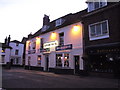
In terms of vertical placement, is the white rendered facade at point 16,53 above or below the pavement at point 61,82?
above

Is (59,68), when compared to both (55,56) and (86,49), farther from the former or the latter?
(86,49)

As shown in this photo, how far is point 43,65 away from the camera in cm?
2373

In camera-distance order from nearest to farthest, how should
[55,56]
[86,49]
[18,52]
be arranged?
[86,49] → [55,56] → [18,52]

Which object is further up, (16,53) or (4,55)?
(16,53)

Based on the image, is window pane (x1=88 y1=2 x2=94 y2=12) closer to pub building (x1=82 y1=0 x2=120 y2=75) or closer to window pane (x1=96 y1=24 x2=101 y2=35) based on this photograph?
pub building (x1=82 y1=0 x2=120 y2=75)

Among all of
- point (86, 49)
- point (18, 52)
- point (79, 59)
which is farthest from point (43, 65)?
point (18, 52)

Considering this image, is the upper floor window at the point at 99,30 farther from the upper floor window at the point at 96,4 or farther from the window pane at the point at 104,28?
the upper floor window at the point at 96,4

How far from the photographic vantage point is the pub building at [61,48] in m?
17.4

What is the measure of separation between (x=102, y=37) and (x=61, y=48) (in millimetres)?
→ 7059

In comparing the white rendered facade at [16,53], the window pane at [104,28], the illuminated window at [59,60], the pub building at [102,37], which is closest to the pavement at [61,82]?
the pub building at [102,37]

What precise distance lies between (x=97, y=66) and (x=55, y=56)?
321 inches

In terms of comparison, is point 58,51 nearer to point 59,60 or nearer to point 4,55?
point 59,60

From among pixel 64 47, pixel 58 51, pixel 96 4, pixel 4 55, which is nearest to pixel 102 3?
pixel 96 4

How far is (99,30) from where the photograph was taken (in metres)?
14.9
